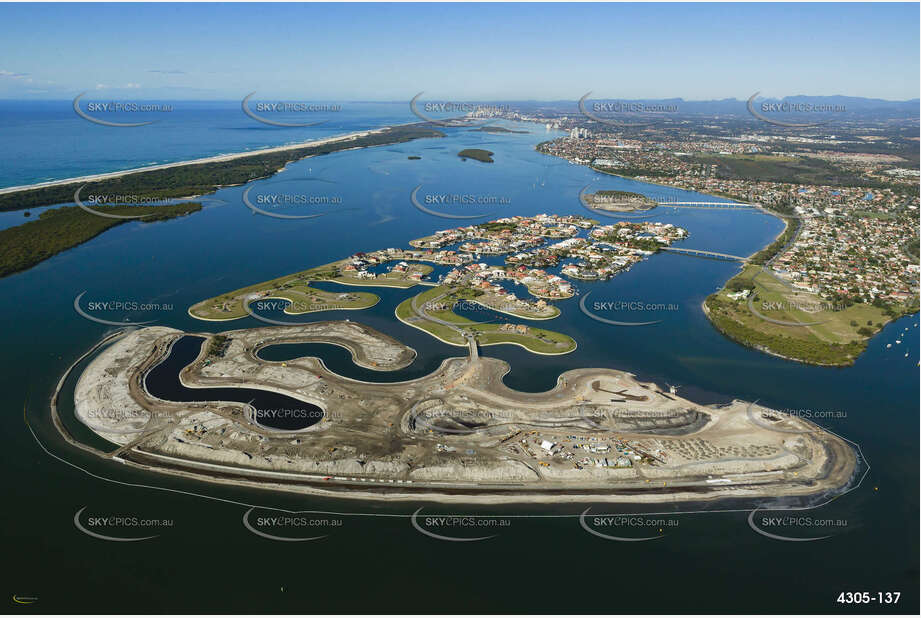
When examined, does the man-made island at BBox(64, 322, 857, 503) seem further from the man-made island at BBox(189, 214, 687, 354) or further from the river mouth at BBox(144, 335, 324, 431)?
the man-made island at BBox(189, 214, 687, 354)

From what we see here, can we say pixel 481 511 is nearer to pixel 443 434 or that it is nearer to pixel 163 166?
pixel 443 434

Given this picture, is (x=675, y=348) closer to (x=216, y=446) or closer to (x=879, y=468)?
(x=879, y=468)

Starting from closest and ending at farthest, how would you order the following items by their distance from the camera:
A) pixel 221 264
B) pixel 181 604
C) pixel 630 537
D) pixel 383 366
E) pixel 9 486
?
pixel 181 604, pixel 630 537, pixel 9 486, pixel 383 366, pixel 221 264

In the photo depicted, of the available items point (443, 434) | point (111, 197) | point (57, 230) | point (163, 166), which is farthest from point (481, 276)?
point (163, 166)

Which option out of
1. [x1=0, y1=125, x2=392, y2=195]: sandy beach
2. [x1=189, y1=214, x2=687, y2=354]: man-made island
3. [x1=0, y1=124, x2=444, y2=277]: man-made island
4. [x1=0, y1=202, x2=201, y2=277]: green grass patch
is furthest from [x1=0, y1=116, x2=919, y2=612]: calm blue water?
[x1=0, y1=125, x2=392, y2=195]: sandy beach

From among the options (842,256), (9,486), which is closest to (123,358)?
(9,486)

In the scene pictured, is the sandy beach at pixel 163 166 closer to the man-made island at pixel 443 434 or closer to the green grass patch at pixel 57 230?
the green grass patch at pixel 57 230
